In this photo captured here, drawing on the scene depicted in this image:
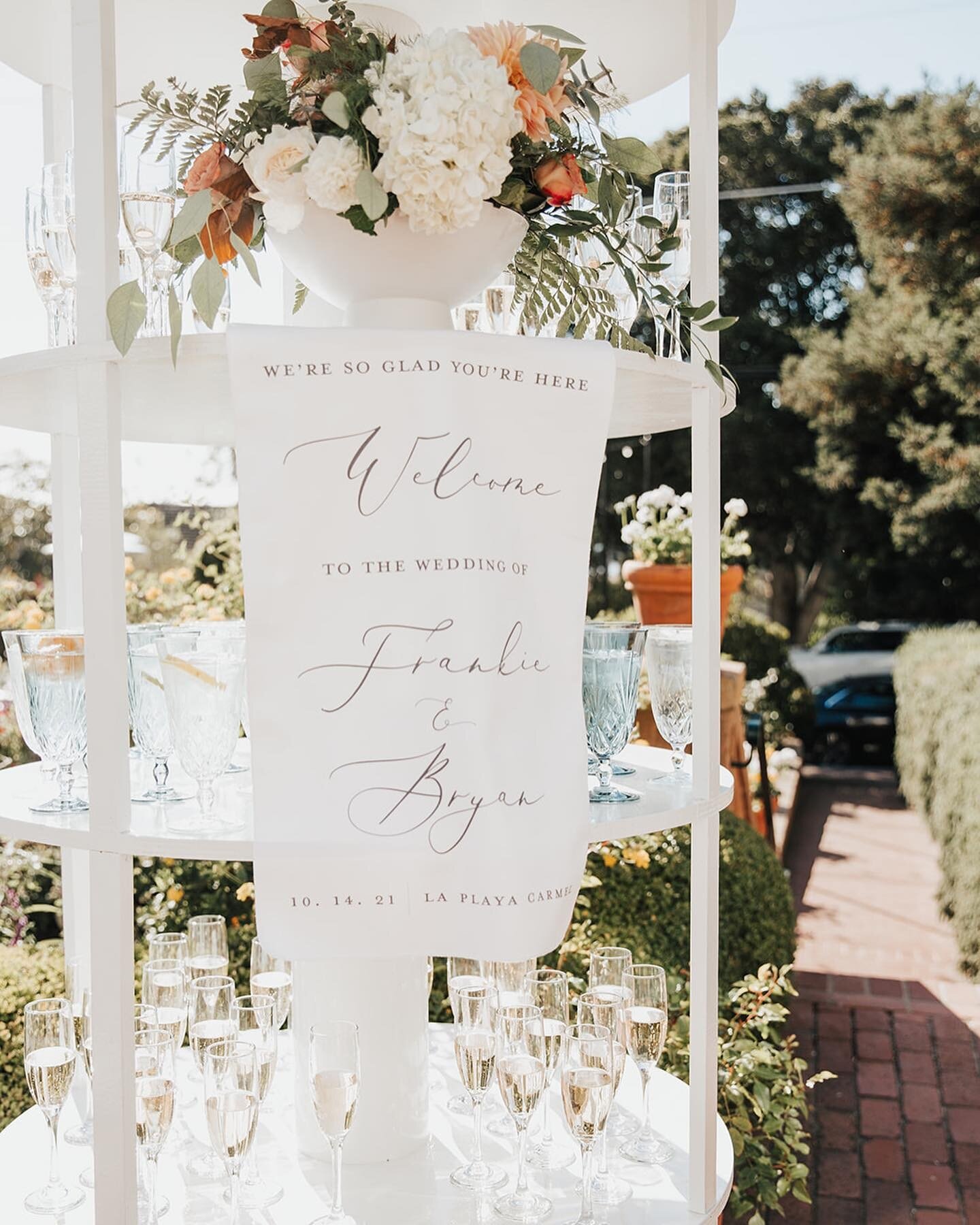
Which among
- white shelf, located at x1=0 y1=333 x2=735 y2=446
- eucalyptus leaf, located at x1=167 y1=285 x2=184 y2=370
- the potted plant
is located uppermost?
eucalyptus leaf, located at x1=167 y1=285 x2=184 y2=370

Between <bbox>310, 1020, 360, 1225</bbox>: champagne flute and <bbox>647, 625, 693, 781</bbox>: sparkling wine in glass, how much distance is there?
0.50 metres

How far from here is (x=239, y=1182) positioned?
1.37m

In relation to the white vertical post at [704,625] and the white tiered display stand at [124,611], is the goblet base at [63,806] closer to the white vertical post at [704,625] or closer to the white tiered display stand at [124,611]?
the white tiered display stand at [124,611]

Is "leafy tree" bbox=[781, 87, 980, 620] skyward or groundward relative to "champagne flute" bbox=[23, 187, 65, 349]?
skyward

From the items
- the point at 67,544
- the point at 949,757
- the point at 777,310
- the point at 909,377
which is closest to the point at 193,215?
the point at 67,544

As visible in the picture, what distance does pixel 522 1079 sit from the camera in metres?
1.34

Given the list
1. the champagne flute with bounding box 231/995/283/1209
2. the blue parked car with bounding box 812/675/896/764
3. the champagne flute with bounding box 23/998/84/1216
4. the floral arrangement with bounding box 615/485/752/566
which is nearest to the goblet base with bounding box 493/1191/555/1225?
the champagne flute with bounding box 231/995/283/1209

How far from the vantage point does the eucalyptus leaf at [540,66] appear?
1084 millimetres

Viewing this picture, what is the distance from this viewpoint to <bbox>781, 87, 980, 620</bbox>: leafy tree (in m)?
10.5

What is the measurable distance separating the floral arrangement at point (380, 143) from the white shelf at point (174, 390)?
56mm

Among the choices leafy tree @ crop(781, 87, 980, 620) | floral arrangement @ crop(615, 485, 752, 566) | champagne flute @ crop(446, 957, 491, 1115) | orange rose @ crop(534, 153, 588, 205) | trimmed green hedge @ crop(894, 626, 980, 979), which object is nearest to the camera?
orange rose @ crop(534, 153, 588, 205)

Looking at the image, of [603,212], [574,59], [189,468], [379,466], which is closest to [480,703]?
[379,466]

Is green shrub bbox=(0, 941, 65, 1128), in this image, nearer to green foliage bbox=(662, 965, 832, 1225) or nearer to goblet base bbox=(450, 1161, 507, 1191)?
goblet base bbox=(450, 1161, 507, 1191)

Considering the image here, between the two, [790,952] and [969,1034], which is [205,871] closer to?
[790,952]
